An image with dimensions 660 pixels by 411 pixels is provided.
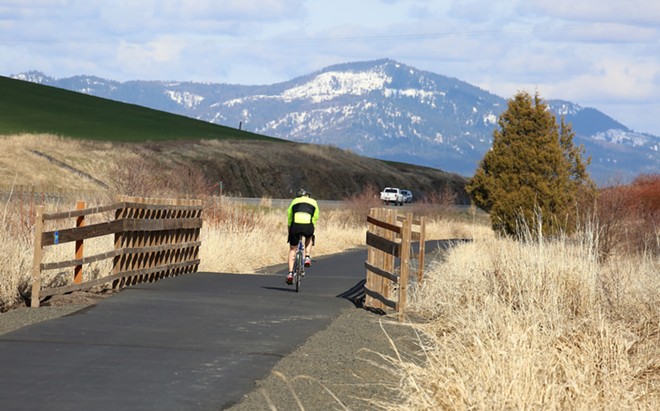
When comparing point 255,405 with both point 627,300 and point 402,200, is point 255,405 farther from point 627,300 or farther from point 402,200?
point 402,200

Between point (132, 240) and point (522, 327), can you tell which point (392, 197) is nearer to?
point (132, 240)

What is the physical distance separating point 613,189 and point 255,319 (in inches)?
742

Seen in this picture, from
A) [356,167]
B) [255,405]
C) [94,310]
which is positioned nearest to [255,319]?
[94,310]

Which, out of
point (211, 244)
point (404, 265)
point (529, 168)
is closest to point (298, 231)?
point (404, 265)

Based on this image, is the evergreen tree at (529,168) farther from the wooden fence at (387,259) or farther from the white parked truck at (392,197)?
the white parked truck at (392,197)

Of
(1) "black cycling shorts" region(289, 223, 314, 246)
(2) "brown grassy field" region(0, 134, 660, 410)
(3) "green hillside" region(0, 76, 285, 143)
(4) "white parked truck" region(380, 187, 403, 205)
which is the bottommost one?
(4) "white parked truck" region(380, 187, 403, 205)

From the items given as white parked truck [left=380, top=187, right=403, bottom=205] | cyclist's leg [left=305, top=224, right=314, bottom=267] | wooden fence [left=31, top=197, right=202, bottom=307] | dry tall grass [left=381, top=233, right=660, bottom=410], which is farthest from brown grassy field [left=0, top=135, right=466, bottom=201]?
dry tall grass [left=381, top=233, right=660, bottom=410]

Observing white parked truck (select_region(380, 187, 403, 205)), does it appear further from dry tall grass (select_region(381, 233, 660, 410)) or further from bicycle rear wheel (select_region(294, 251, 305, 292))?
dry tall grass (select_region(381, 233, 660, 410))


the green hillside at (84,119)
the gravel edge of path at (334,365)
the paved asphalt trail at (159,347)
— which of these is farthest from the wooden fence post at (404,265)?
the green hillside at (84,119)

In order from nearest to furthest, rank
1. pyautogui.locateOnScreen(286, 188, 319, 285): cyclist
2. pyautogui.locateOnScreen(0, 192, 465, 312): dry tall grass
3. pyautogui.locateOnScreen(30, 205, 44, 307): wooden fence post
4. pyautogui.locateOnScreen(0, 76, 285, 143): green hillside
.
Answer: pyautogui.locateOnScreen(30, 205, 44, 307): wooden fence post, pyautogui.locateOnScreen(0, 192, 465, 312): dry tall grass, pyautogui.locateOnScreen(286, 188, 319, 285): cyclist, pyautogui.locateOnScreen(0, 76, 285, 143): green hillside

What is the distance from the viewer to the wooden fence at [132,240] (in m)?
15.3

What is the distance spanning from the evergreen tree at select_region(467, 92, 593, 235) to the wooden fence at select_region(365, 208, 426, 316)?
19.5 meters

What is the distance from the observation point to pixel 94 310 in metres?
14.6

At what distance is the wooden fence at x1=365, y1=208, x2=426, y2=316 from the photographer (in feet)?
49.9
